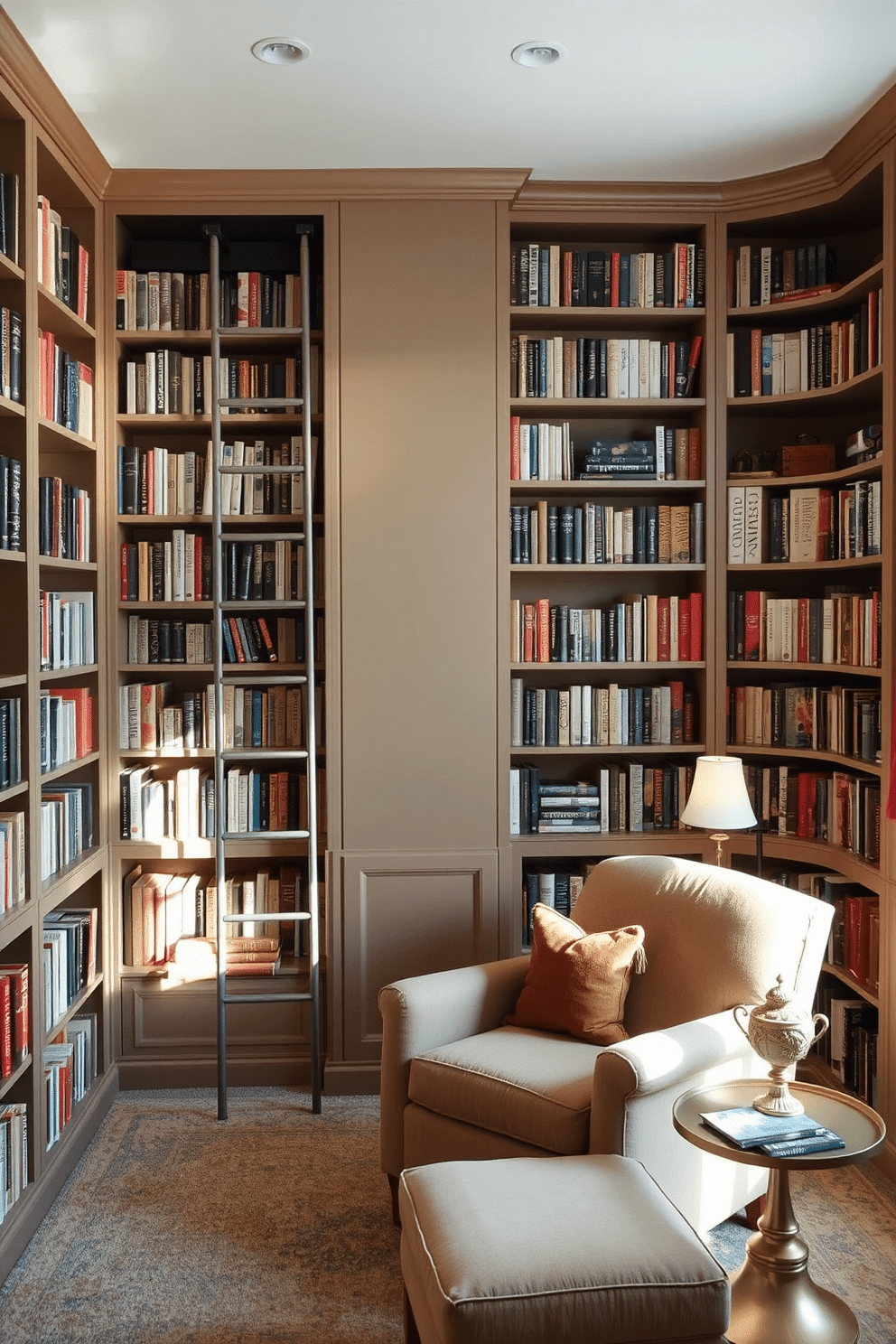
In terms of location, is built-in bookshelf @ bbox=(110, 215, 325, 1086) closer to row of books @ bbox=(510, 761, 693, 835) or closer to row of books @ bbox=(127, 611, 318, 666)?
row of books @ bbox=(127, 611, 318, 666)

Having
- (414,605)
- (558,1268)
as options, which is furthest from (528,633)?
(558,1268)

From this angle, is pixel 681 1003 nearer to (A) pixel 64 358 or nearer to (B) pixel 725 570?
(B) pixel 725 570

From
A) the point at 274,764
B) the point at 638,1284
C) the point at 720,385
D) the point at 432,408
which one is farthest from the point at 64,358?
the point at 638,1284

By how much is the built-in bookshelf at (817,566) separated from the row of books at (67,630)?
2141mm

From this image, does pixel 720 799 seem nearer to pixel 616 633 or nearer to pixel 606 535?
pixel 616 633

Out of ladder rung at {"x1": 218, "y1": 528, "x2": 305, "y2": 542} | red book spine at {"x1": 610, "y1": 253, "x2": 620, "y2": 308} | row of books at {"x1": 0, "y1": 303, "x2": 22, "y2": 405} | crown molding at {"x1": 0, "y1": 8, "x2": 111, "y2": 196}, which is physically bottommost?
ladder rung at {"x1": 218, "y1": 528, "x2": 305, "y2": 542}

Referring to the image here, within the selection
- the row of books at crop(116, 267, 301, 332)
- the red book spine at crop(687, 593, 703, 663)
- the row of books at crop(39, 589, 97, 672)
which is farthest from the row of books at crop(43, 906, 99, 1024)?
the red book spine at crop(687, 593, 703, 663)

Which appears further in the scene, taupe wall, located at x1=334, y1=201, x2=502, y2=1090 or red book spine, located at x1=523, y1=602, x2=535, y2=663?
red book spine, located at x1=523, y1=602, x2=535, y2=663

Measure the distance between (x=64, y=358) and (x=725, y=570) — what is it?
2273mm

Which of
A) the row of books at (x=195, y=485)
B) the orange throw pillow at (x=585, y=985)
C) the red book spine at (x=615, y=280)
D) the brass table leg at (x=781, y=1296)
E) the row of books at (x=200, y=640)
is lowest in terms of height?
the brass table leg at (x=781, y=1296)

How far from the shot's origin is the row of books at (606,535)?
384cm

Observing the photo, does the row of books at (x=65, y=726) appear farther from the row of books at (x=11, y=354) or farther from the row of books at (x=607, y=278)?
the row of books at (x=607, y=278)

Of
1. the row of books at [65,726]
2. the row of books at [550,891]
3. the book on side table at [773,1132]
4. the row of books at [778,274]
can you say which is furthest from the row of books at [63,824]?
the row of books at [778,274]

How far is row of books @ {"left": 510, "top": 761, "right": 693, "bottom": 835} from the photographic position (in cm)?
386
